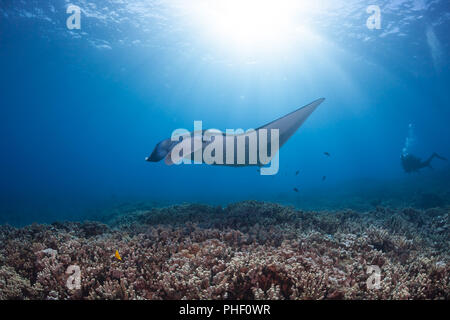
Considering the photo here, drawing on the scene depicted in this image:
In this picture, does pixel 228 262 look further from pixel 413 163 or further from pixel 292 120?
pixel 413 163

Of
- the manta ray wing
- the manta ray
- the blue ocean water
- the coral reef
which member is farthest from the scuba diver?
the manta ray wing

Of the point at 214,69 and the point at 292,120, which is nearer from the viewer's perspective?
the point at 292,120

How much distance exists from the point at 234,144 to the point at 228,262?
243cm

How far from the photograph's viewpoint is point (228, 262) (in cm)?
312

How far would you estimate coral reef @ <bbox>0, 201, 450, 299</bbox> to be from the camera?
2.65 meters

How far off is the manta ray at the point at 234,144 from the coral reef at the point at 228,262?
1.45 m

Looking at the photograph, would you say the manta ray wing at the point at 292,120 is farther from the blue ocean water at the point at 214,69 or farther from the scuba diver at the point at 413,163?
the scuba diver at the point at 413,163

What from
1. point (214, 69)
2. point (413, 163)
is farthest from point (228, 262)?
point (214, 69)

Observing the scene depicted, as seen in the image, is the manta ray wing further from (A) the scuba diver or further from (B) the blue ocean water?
(A) the scuba diver

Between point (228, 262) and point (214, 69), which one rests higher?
point (214, 69)

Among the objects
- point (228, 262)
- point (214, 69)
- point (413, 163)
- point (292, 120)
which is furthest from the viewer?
point (214, 69)

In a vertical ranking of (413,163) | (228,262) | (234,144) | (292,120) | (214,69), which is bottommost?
(228,262)
